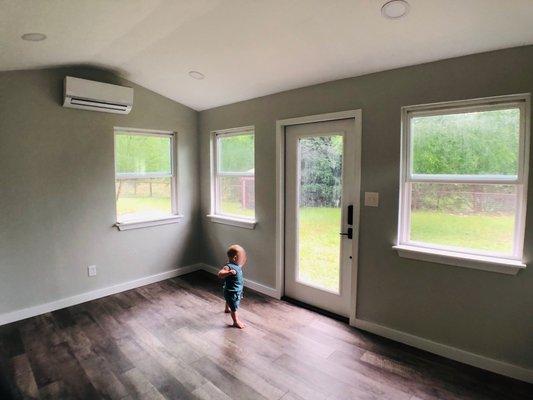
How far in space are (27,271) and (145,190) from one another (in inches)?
59.4

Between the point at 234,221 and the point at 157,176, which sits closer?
the point at 234,221

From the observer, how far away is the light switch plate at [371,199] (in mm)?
2730

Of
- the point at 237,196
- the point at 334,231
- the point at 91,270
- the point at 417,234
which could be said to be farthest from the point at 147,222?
the point at 417,234

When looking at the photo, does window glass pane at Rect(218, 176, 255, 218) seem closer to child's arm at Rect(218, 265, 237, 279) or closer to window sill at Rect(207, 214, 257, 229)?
window sill at Rect(207, 214, 257, 229)

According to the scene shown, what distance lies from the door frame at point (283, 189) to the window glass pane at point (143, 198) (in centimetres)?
171

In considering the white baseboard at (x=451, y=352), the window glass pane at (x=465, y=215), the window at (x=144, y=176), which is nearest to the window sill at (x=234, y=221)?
the window at (x=144, y=176)

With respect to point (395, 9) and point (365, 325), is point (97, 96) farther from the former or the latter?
point (365, 325)

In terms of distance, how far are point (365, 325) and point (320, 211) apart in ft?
3.80

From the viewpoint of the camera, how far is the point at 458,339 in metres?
2.40

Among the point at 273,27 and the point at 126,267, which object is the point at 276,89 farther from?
the point at 126,267

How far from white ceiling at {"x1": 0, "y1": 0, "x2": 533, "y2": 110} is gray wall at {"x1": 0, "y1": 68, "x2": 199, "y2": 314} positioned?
16.0 inches

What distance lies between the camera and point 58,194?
10.7 feet

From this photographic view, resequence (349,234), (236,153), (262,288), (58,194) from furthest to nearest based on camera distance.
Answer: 1. (236,153)
2. (262,288)
3. (58,194)
4. (349,234)

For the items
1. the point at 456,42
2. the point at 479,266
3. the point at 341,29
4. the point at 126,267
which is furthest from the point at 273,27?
the point at 126,267
